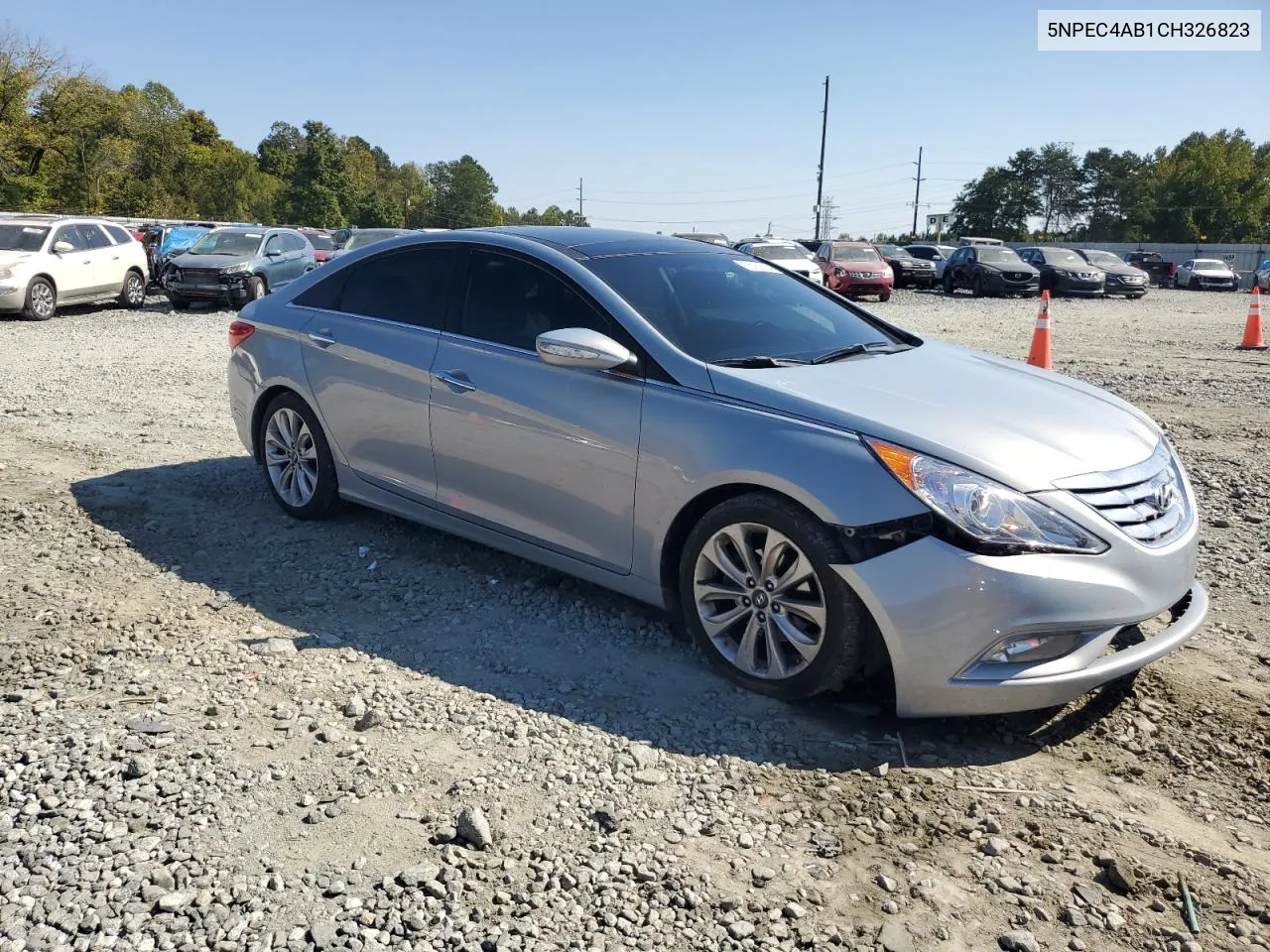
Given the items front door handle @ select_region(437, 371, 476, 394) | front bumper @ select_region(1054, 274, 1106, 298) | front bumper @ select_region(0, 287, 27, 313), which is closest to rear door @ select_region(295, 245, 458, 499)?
front door handle @ select_region(437, 371, 476, 394)

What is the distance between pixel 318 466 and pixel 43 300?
15041 mm

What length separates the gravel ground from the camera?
8.45ft

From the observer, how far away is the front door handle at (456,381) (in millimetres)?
4641

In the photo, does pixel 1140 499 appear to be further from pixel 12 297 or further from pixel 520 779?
pixel 12 297

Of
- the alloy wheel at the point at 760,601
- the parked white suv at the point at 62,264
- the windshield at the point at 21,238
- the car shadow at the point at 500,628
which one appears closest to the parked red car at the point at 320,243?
the parked white suv at the point at 62,264

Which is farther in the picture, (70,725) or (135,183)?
(135,183)

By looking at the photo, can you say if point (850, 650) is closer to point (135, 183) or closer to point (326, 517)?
point (326, 517)

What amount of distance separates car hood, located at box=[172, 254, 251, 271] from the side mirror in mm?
17702

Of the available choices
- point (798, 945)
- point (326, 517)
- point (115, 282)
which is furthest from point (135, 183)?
point (798, 945)

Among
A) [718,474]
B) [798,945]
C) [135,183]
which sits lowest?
[798,945]

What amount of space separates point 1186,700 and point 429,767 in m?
2.72

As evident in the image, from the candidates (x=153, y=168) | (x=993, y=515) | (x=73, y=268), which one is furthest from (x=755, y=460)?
(x=153, y=168)

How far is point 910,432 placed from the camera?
3.48 meters

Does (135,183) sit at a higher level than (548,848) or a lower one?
higher
